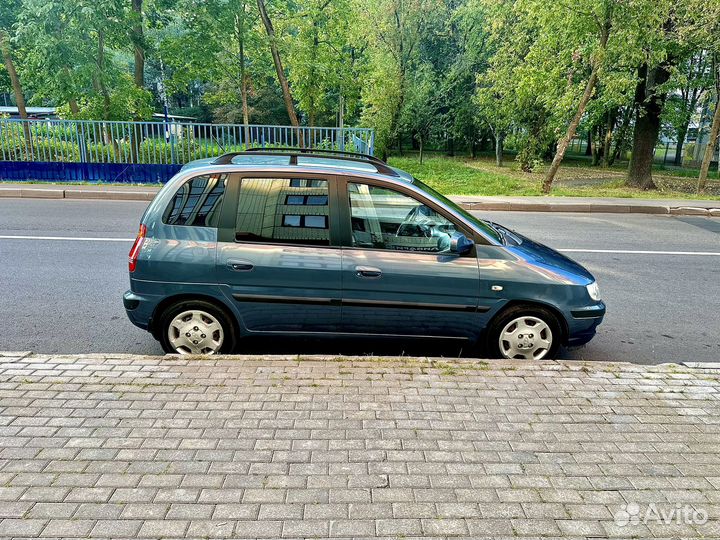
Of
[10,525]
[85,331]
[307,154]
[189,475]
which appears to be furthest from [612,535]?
[85,331]

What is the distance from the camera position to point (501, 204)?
14.6 metres

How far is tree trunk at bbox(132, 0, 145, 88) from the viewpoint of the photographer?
17.3 metres

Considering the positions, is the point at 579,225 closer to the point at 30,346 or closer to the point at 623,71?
the point at 623,71

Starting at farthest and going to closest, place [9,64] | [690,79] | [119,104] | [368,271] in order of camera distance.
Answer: [690,79] → [9,64] → [119,104] → [368,271]

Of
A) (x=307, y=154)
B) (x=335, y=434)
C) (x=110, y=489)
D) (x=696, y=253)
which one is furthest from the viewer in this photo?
(x=696, y=253)

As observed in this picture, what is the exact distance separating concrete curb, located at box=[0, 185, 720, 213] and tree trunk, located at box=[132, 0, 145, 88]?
6.03m

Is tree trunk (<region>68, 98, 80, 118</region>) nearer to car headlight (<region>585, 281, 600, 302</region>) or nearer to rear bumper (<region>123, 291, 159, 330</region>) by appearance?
rear bumper (<region>123, 291, 159, 330</region>)

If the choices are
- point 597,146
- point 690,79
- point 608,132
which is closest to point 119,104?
point 690,79

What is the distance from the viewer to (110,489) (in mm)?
2672

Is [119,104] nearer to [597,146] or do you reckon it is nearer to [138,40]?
[138,40]

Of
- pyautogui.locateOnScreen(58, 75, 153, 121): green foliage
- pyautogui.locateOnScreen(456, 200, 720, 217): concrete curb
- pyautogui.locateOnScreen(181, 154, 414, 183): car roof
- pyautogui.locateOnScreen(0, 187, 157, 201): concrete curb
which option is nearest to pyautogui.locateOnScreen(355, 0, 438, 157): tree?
pyautogui.locateOnScreen(58, 75, 153, 121): green foliage

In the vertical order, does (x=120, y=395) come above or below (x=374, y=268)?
below

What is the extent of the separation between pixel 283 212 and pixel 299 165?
47 centimetres

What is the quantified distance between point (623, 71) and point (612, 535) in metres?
19.0
